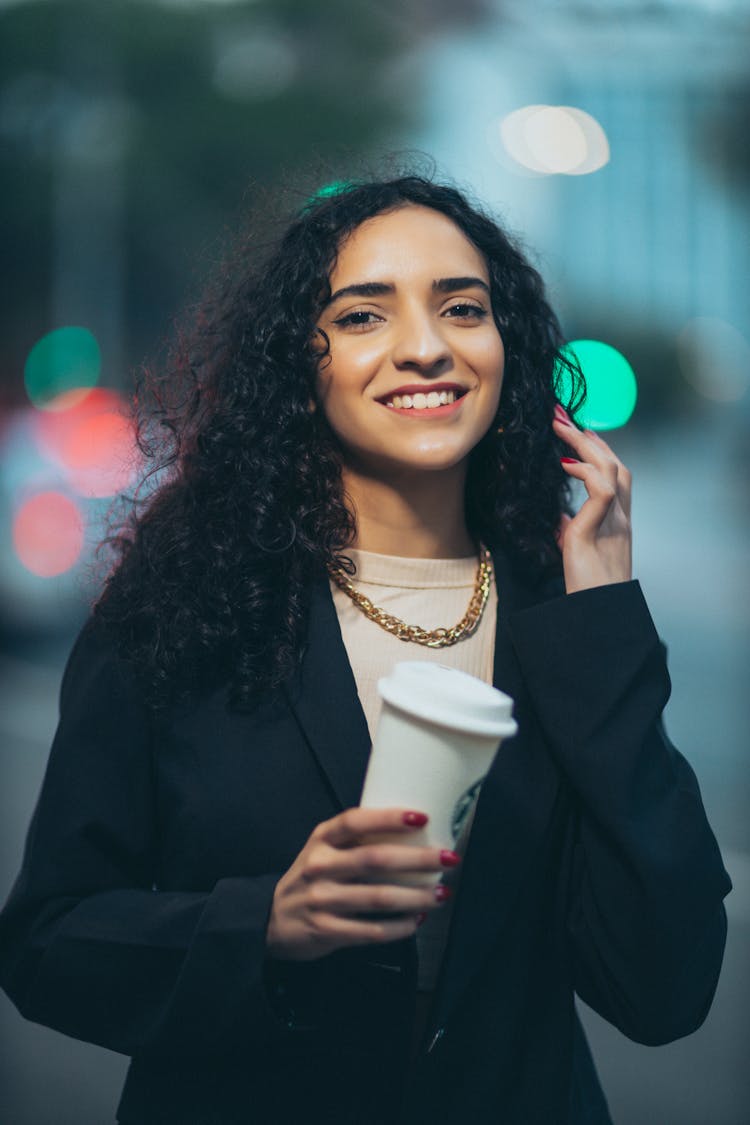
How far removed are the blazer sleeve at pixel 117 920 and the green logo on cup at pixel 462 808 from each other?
327mm

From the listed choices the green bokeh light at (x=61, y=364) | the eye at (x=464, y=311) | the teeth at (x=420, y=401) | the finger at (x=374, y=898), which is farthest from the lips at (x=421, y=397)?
the green bokeh light at (x=61, y=364)

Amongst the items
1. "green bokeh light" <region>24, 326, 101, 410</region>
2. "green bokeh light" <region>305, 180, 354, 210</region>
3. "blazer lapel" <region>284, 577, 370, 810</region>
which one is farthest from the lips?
"green bokeh light" <region>24, 326, 101, 410</region>

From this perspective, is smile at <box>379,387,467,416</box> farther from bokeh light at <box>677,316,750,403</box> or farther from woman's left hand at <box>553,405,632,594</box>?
bokeh light at <box>677,316,750,403</box>

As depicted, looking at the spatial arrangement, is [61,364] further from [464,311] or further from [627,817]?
[627,817]

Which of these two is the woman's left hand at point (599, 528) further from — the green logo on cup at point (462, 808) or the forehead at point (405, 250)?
the green logo on cup at point (462, 808)

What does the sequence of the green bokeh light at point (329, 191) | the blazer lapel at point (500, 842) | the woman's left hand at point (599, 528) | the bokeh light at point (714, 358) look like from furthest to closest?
the bokeh light at point (714, 358), the green bokeh light at point (329, 191), the woman's left hand at point (599, 528), the blazer lapel at point (500, 842)

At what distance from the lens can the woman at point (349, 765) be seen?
5.66ft

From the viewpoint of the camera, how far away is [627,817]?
5.61 ft

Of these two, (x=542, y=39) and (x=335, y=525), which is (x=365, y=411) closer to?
(x=335, y=525)

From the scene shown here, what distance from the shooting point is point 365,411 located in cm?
199

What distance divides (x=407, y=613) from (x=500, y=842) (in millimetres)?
450

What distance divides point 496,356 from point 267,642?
65cm

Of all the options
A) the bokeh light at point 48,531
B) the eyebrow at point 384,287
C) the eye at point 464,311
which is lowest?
the eye at point 464,311

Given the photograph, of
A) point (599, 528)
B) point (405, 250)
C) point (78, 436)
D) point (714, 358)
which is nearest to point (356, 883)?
point (599, 528)
